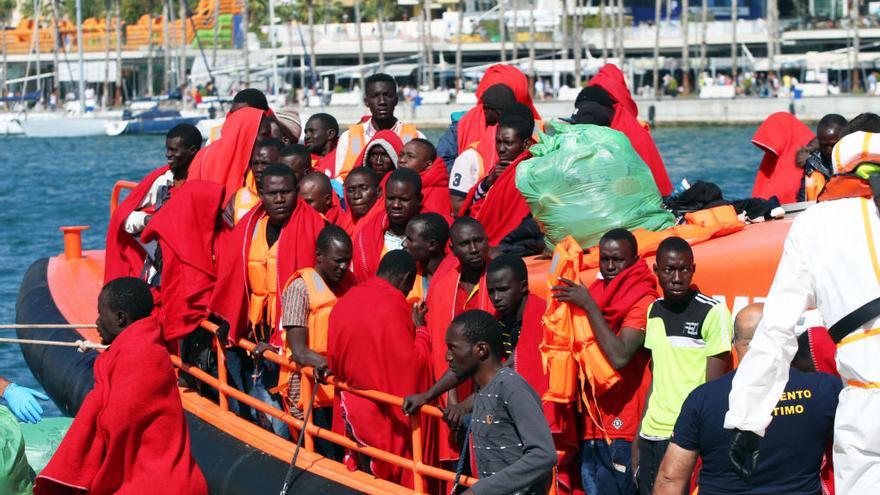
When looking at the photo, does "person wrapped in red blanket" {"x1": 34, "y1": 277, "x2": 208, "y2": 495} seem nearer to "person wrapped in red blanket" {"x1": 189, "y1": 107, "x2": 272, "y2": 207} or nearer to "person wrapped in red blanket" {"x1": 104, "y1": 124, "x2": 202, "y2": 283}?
"person wrapped in red blanket" {"x1": 189, "y1": 107, "x2": 272, "y2": 207}

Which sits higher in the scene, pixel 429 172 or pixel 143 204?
pixel 429 172

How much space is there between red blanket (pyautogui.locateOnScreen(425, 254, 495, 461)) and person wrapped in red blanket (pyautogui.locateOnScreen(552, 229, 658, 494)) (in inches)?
23.0

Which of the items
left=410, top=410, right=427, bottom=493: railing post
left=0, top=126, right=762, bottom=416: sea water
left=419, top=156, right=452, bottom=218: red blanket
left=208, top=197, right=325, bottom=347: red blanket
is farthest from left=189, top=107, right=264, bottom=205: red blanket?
left=0, top=126, right=762, bottom=416: sea water

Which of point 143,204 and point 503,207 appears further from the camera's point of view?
point 143,204

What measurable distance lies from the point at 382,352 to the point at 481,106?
3.15 meters

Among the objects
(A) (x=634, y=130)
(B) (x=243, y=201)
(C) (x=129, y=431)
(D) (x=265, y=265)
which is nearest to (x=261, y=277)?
(D) (x=265, y=265)

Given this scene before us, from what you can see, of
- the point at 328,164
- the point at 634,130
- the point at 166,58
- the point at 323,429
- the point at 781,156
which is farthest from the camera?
the point at 166,58

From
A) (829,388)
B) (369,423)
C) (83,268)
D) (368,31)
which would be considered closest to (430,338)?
(369,423)

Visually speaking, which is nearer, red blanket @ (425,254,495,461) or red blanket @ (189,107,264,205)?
red blanket @ (425,254,495,461)

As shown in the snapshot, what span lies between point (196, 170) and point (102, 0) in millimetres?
99056

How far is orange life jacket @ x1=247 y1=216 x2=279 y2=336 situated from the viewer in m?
8.39

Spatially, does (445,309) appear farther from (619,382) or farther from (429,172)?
(429,172)

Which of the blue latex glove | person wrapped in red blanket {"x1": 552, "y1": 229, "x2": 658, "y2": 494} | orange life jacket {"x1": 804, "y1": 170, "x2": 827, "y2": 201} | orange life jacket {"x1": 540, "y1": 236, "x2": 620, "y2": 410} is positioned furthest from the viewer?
orange life jacket {"x1": 804, "y1": 170, "x2": 827, "y2": 201}

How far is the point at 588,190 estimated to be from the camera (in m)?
7.72
